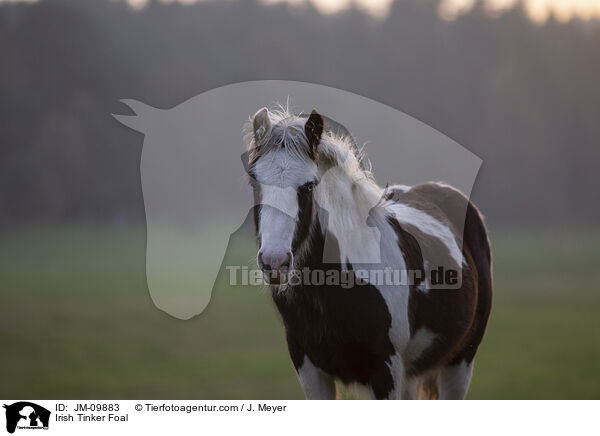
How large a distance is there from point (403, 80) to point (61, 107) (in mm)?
4994

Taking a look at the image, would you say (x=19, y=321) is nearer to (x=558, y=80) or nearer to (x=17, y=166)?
(x=17, y=166)

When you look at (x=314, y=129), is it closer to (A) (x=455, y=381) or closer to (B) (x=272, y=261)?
(B) (x=272, y=261)

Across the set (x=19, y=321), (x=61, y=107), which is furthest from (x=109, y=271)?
(x=61, y=107)

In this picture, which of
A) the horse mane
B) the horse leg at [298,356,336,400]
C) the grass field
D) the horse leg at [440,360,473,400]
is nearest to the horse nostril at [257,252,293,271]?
the horse mane

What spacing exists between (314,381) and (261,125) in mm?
1046

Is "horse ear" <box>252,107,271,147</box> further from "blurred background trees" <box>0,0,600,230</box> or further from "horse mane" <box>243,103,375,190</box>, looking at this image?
"blurred background trees" <box>0,0,600,230</box>

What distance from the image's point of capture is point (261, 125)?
2.02 m

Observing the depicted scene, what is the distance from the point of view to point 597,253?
18.5 ft

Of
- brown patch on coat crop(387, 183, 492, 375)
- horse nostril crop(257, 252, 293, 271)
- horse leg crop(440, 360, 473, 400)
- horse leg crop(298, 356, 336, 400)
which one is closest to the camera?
horse nostril crop(257, 252, 293, 271)

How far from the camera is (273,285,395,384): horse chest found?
2.03 metres

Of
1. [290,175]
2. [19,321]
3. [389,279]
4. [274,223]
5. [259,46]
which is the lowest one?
[19,321]

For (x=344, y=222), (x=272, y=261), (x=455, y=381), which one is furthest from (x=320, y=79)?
(x=272, y=261)
